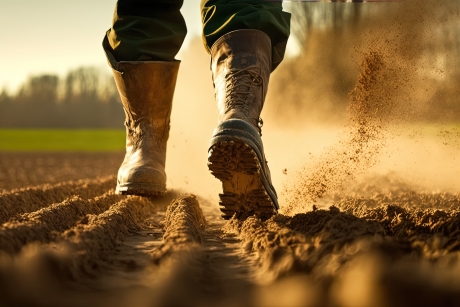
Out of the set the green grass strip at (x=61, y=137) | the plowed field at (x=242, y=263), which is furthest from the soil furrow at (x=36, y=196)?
the green grass strip at (x=61, y=137)

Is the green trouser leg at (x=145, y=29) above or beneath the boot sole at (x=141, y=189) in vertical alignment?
above

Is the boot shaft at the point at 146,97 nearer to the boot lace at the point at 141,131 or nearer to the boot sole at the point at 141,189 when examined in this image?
the boot lace at the point at 141,131

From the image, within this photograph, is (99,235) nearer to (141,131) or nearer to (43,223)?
(43,223)

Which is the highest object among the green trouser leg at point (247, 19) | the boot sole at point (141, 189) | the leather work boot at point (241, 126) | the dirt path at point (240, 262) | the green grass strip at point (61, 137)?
the green grass strip at point (61, 137)

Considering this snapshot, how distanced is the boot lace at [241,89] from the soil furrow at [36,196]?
4.37ft

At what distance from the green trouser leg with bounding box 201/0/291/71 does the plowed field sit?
117 cm

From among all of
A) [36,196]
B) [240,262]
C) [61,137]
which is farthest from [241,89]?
[61,137]

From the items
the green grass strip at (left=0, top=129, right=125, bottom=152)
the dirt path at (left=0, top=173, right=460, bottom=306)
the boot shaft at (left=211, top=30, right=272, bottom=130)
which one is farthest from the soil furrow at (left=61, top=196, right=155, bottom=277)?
the green grass strip at (left=0, top=129, right=125, bottom=152)

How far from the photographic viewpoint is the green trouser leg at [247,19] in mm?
3434

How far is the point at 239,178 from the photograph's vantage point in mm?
3031

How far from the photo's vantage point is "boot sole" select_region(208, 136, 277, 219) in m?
2.90

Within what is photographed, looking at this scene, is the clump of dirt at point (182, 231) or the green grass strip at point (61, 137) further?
the green grass strip at point (61, 137)

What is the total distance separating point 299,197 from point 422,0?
6.81 ft

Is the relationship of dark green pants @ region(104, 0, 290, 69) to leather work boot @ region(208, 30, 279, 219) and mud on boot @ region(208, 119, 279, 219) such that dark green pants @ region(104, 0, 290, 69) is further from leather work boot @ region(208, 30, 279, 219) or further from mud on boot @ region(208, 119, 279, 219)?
mud on boot @ region(208, 119, 279, 219)
